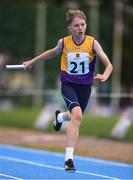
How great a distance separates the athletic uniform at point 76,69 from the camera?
10.9 metres

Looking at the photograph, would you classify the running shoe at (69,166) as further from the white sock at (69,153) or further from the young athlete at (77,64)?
the young athlete at (77,64)

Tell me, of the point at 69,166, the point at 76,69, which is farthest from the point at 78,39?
the point at 69,166

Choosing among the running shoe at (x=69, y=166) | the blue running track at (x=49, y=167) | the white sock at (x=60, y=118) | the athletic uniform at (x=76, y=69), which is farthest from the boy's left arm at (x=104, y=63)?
the blue running track at (x=49, y=167)

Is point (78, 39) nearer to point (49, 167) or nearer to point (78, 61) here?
→ point (78, 61)

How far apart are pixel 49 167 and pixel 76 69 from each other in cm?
307

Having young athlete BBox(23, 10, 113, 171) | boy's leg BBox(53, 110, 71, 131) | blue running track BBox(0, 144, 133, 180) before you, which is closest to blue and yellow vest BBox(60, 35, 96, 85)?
young athlete BBox(23, 10, 113, 171)

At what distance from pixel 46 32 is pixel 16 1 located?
10064 mm

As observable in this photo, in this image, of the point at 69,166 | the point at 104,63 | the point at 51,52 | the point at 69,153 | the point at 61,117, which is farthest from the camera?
the point at 61,117

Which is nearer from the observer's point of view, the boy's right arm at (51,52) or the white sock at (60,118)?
the boy's right arm at (51,52)

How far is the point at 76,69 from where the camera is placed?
35.8 ft

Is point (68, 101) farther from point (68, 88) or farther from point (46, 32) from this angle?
point (46, 32)

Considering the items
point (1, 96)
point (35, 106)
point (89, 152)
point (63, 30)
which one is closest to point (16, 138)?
point (89, 152)

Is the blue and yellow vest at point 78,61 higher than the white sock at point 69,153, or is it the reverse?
the blue and yellow vest at point 78,61

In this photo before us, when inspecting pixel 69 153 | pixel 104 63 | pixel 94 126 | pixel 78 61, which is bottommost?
pixel 69 153
